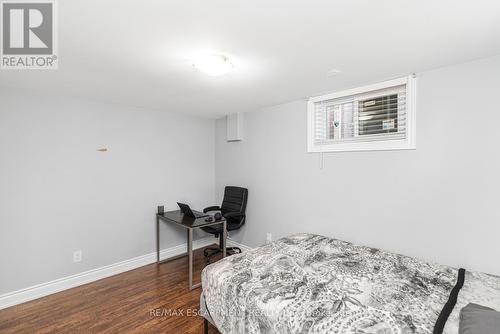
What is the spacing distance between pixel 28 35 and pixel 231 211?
2960 mm

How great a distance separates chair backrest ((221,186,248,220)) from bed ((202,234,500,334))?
4.54ft

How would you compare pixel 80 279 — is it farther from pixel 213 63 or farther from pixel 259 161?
pixel 213 63

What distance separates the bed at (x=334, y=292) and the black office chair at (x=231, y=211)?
48.8 inches

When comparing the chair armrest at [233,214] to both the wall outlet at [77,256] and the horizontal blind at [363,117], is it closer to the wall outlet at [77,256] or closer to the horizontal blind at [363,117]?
the horizontal blind at [363,117]

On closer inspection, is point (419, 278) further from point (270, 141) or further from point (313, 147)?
point (270, 141)

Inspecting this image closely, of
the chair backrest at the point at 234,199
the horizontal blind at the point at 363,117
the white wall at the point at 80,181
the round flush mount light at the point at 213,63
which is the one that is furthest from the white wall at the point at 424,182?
the white wall at the point at 80,181

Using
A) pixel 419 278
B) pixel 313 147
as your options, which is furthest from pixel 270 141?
pixel 419 278

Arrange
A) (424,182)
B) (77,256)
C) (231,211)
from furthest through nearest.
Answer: (231,211) → (77,256) → (424,182)

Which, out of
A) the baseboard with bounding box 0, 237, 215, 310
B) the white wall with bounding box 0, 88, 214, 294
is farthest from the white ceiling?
the baseboard with bounding box 0, 237, 215, 310

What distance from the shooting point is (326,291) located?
1.61 metres

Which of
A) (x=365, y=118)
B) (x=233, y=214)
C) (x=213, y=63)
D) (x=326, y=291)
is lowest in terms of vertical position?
(x=326, y=291)

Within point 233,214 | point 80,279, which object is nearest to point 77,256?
point 80,279

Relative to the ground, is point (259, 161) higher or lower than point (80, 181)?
higher

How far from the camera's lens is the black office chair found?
344cm
